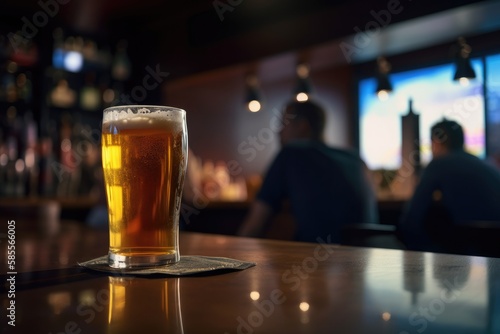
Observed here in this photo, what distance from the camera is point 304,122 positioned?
3.03m

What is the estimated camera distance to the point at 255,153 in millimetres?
7270

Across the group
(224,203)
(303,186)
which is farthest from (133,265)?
(224,203)

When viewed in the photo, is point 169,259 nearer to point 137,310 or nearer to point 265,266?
point 265,266

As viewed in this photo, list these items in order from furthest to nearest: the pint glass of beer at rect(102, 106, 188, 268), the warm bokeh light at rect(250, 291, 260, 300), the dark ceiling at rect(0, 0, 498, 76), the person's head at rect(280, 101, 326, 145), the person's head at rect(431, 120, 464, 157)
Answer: the dark ceiling at rect(0, 0, 498, 76) < the person's head at rect(280, 101, 326, 145) < the person's head at rect(431, 120, 464, 157) < the pint glass of beer at rect(102, 106, 188, 268) < the warm bokeh light at rect(250, 291, 260, 300)

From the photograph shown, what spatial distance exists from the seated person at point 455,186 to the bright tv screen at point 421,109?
2243 millimetres

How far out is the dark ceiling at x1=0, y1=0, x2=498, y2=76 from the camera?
408cm

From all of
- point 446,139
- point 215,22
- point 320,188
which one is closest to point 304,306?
point 320,188

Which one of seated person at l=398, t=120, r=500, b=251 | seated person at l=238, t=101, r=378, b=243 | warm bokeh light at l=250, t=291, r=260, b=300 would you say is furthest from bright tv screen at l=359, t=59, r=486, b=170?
warm bokeh light at l=250, t=291, r=260, b=300

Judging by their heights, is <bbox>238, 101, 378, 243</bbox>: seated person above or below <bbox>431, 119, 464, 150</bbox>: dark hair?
below

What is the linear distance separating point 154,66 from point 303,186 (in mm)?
3655

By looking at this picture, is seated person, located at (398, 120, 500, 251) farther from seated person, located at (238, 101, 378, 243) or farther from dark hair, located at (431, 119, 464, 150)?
seated person, located at (238, 101, 378, 243)

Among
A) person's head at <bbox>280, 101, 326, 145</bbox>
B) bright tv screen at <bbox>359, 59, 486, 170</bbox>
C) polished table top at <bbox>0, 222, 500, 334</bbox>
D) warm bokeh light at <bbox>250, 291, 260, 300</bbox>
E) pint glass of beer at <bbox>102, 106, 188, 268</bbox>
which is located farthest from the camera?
bright tv screen at <bbox>359, 59, 486, 170</bbox>

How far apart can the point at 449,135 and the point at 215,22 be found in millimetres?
2814

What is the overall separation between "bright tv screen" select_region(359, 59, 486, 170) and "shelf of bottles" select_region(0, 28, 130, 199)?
9.82 ft
